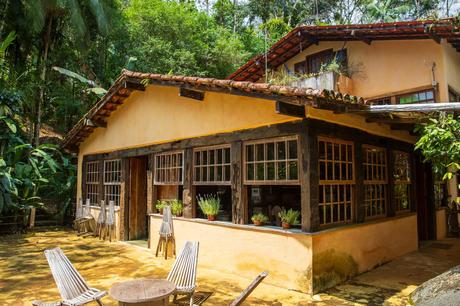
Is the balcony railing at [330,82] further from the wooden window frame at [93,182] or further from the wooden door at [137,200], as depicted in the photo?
the wooden window frame at [93,182]

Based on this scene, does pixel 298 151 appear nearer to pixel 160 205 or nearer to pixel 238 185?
pixel 238 185

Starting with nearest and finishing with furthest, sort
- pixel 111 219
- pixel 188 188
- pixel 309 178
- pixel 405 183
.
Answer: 1. pixel 309 178
2. pixel 188 188
3. pixel 405 183
4. pixel 111 219

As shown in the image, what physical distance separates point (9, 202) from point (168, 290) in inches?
351

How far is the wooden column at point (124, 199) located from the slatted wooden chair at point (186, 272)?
5.34 meters

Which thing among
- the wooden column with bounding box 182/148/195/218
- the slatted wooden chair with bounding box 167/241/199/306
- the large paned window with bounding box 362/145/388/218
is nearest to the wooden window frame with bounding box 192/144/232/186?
the wooden column with bounding box 182/148/195/218

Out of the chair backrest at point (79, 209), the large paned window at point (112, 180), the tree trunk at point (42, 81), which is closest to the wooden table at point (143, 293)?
the large paned window at point (112, 180)

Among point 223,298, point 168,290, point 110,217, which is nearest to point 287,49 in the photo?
point 110,217

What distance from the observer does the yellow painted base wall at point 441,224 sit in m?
9.89

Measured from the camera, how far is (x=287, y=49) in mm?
11703

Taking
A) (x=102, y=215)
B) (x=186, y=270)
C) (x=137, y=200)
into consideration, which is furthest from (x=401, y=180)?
(x=102, y=215)

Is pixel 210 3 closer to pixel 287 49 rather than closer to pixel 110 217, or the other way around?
pixel 287 49

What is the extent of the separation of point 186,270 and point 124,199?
5.65 meters

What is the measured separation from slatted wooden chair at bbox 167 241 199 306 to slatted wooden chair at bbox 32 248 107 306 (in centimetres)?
97

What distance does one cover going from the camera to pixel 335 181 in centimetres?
611
